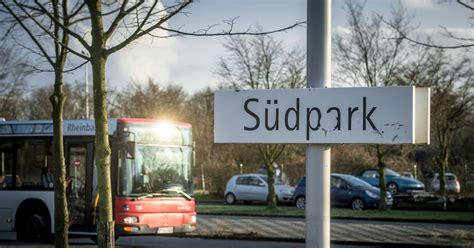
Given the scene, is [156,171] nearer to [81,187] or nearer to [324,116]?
[81,187]

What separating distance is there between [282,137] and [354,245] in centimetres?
1378

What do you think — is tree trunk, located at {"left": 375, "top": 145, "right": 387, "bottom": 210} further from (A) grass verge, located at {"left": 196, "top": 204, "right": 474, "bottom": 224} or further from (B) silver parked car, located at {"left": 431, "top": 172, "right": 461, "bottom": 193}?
(B) silver parked car, located at {"left": 431, "top": 172, "right": 461, "bottom": 193}

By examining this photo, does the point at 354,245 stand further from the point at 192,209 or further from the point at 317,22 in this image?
the point at 317,22

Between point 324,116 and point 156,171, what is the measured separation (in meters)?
12.8

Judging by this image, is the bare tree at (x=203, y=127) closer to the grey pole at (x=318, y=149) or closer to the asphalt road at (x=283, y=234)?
the asphalt road at (x=283, y=234)

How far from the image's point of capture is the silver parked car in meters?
35.7

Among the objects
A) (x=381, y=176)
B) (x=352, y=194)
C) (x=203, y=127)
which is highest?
(x=203, y=127)

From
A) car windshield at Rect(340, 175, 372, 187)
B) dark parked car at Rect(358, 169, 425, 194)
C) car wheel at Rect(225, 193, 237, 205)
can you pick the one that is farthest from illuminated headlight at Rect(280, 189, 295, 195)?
car windshield at Rect(340, 175, 372, 187)

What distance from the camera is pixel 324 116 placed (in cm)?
383

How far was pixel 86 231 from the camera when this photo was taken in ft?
53.7

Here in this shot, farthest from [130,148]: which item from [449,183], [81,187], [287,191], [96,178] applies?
[449,183]

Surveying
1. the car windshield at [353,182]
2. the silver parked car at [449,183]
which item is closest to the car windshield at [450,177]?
the silver parked car at [449,183]

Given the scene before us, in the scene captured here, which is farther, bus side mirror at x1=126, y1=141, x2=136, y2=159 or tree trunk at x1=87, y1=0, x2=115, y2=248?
bus side mirror at x1=126, y1=141, x2=136, y2=159

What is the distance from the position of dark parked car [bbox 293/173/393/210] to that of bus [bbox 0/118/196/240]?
12.9m
